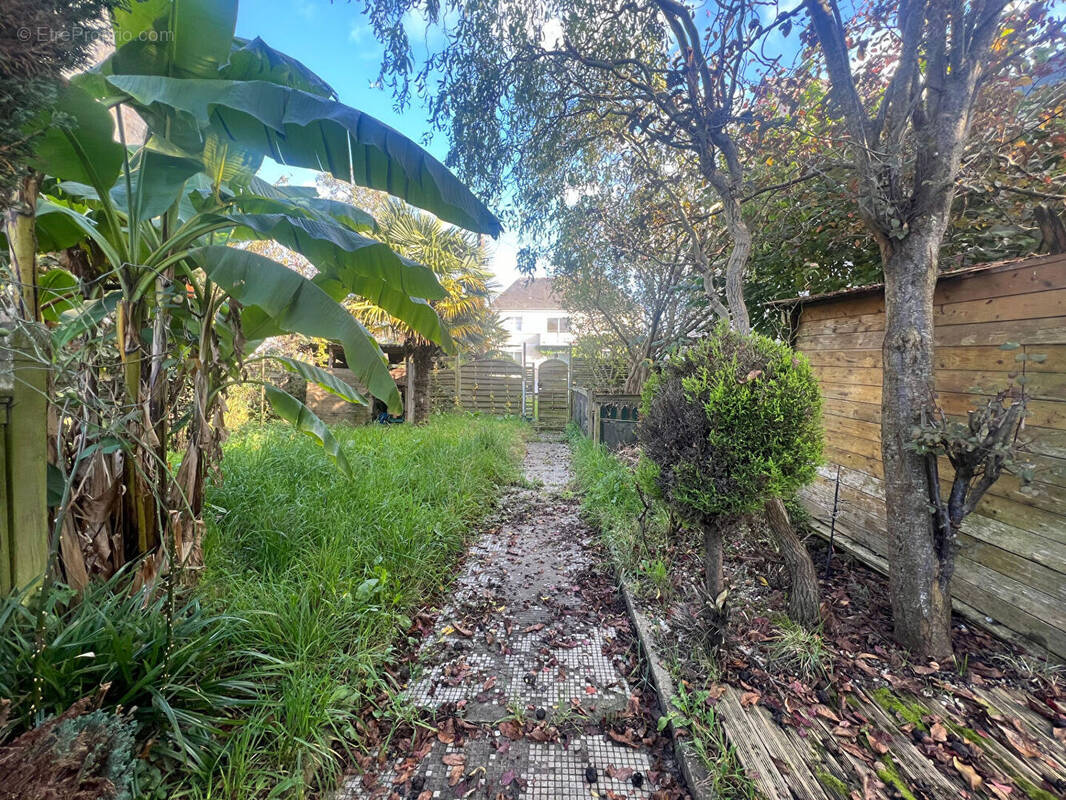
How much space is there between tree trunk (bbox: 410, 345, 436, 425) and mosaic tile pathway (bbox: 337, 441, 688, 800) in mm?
7639

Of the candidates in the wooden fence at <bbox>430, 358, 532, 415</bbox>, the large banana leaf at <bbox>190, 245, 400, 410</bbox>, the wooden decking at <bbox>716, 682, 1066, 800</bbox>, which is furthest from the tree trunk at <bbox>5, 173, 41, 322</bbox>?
the wooden fence at <bbox>430, 358, 532, 415</bbox>

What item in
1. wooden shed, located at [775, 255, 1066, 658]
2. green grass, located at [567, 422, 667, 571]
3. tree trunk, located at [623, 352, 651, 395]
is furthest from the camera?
tree trunk, located at [623, 352, 651, 395]

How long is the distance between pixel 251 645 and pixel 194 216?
2490 mm

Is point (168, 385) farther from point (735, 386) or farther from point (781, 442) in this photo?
point (781, 442)

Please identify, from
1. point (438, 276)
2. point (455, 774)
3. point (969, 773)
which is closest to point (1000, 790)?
point (969, 773)

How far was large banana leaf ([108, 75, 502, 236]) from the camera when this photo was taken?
1953 mm

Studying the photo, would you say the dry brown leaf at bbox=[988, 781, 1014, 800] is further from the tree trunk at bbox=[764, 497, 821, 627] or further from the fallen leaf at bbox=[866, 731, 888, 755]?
the tree trunk at bbox=[764, 497, 821, 627]

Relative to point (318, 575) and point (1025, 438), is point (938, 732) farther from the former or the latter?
point (318, 575)

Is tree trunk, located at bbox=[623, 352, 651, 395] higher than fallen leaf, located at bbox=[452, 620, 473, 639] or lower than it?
higher

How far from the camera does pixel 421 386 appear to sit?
11.2 m

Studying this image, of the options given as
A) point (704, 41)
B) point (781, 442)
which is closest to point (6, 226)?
point (781, 442)

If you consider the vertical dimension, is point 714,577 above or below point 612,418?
below

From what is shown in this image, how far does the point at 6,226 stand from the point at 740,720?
4.24m

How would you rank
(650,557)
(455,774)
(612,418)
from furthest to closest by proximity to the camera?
(612,418)
(650,557)
(455,774)
